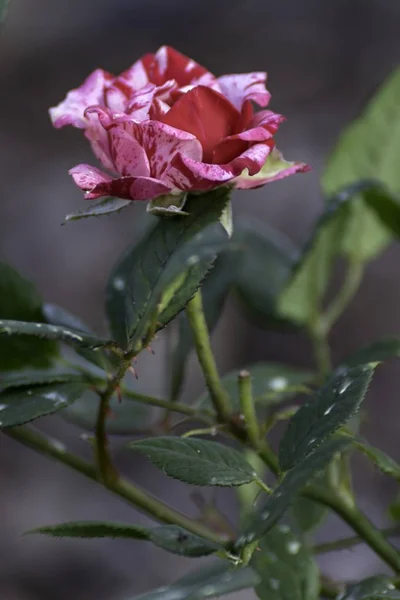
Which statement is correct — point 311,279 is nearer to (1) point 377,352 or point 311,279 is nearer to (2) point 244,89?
(1) point 377,352

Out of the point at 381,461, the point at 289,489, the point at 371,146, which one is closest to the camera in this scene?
the point at 289,489

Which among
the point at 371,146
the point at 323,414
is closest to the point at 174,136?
the point at 323,414

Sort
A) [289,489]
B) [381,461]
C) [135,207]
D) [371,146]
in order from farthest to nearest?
1. [135,207]
2. [371,146]
3. [381,461]
4. [289,489]

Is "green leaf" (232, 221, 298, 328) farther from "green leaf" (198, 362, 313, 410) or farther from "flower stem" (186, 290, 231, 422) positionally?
"flower stem" (186, 290, 231, 422)

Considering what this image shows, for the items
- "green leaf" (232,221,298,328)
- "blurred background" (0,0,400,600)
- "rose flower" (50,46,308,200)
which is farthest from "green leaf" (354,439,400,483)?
"blurred background" (0,0,400,600)

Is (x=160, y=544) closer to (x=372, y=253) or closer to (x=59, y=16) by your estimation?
(x=372, y=253)
